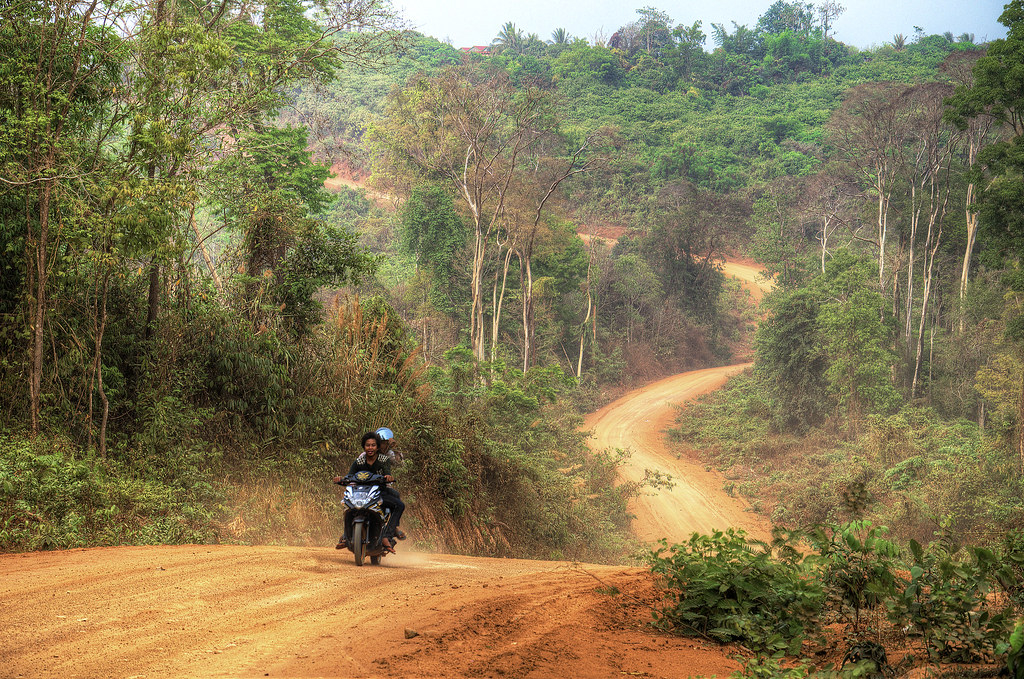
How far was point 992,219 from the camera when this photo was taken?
19562 millimetres

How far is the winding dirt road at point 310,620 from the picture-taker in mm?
4199

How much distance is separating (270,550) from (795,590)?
5281 mm

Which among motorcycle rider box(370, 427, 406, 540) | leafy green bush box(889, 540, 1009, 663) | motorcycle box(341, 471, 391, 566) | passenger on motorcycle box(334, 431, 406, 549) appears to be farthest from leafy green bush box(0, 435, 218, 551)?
leafy green bush box(889, 540, 1009, 663)

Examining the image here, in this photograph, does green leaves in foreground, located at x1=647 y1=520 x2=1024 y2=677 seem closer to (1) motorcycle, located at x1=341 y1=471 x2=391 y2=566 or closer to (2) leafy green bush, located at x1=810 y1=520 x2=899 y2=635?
(2) leafy green bush, located at x1=810 y1=520 x2=899 y2=635

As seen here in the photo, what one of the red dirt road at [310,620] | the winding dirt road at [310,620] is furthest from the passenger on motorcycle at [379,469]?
the red dirt road at [310,620]

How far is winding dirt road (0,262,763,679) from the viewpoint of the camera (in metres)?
4.20

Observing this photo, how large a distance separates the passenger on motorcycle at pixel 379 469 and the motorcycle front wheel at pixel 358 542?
197 mm

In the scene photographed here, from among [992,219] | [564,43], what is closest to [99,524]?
[992,219]

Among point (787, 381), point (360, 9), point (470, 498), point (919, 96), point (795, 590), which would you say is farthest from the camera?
point (787, 381)

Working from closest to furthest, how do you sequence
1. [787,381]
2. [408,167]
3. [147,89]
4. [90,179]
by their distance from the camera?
[90,179], [147,89], [787,381], [408,167]

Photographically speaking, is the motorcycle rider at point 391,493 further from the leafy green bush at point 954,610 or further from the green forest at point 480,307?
the leafy green bush at point 954,610

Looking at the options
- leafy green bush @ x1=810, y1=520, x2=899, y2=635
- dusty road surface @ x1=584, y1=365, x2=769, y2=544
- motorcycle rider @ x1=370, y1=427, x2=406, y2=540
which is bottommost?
dusty road surface @ x1=584, y1=365, x2=769, y2=544

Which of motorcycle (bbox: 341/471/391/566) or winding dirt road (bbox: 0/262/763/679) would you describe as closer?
winding dirt road (bbox: 0/262/763/679)

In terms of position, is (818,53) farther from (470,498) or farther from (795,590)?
(795,590)
